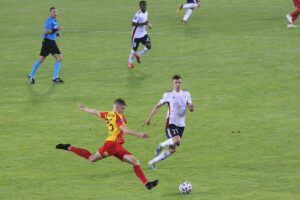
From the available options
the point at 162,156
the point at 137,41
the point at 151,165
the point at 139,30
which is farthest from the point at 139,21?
the point at 162,156

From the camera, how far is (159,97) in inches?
1204

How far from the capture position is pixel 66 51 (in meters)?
38.4

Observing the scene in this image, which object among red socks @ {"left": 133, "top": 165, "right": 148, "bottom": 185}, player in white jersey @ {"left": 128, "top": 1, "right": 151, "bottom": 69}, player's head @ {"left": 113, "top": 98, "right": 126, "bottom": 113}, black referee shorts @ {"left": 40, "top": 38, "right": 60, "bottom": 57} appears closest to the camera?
red socks @ {"left": 133, "top": 165, "right": 148, "bottom": 185}

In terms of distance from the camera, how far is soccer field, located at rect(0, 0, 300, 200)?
69.5 ft

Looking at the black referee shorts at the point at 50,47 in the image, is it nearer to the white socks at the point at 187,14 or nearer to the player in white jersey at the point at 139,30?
the player in white jersey at the point at 139,30

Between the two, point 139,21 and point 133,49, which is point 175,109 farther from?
point 139,21

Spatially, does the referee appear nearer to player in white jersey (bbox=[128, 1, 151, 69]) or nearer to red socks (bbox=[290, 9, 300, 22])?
player in white jersey (bbox=[128, 1, 151, 69])

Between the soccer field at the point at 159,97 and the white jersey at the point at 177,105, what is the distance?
1.34 m

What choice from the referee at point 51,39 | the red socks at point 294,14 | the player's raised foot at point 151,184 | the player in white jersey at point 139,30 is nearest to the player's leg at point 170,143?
the player's raised foot at point 151,184

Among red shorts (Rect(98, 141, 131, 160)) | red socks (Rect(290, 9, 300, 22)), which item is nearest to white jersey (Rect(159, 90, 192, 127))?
red shorts (Rect(98, 141, 131, 160))

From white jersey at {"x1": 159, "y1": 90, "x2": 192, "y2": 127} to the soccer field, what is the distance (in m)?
1.34

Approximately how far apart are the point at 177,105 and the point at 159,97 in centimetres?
848

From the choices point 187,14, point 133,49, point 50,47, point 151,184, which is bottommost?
point 151,184

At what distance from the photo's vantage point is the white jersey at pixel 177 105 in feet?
72.6
